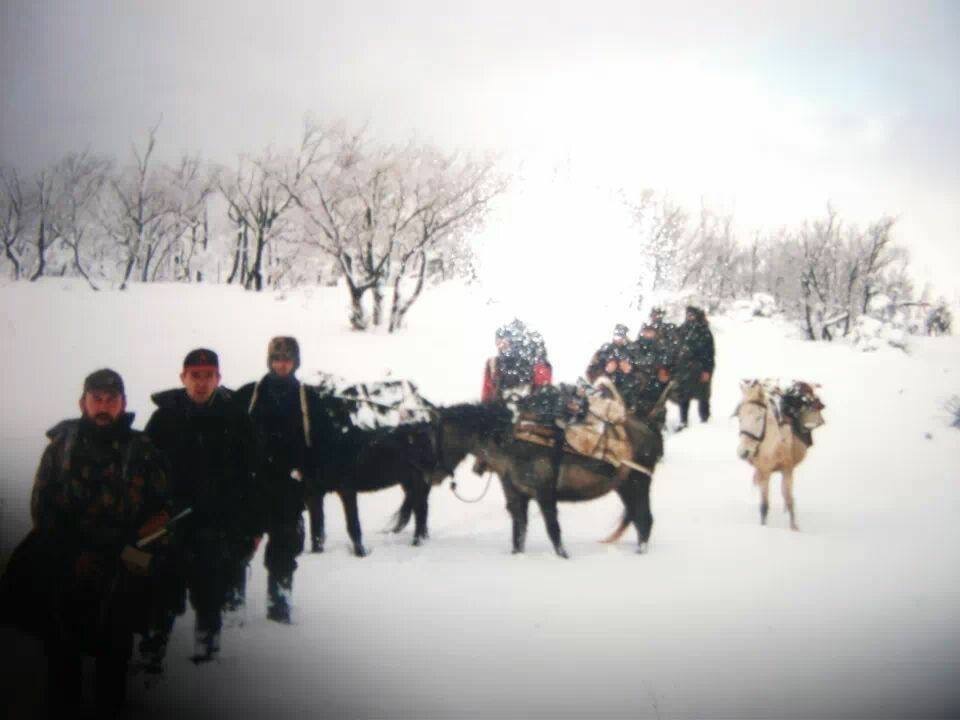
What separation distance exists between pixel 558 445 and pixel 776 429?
825 millimetres

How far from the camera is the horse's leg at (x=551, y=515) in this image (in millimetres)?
2840

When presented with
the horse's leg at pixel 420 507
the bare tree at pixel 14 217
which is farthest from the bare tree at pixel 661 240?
the bare tree at pixel 14 217

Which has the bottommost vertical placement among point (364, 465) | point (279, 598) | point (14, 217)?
point (279, 598)

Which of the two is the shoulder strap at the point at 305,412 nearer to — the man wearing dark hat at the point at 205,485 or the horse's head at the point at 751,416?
the man wearing dark hat at the point at 205,485

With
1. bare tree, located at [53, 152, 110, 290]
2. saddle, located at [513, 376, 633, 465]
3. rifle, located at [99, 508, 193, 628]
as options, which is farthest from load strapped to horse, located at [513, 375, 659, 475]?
bare tree, located at [53, 152, 110, 290]

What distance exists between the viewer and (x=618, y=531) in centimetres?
284

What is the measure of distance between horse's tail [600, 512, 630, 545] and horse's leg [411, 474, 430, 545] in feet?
2.19

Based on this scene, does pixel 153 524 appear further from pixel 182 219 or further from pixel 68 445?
pixel 182 219

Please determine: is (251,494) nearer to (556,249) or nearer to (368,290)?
(368,290)

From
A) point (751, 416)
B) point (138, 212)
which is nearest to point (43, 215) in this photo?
point (138, 212)

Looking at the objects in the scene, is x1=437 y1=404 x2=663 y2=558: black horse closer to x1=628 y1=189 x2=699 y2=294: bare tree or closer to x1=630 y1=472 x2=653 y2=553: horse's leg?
x1=630 y1=472 x2=653 y2=553: horse's leg

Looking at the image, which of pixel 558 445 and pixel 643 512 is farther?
pixel 558 445

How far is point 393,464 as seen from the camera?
114 inches

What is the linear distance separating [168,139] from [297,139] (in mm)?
530
